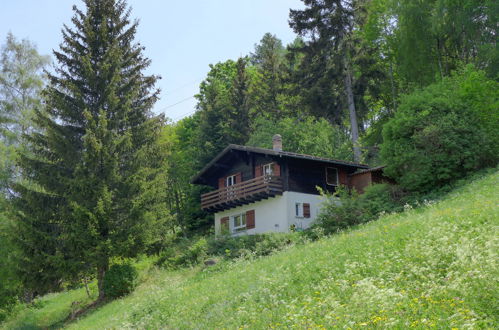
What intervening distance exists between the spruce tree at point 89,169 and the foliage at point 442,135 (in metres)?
14.1

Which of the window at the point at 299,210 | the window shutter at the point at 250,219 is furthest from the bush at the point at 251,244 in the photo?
the window at the point at 299,210

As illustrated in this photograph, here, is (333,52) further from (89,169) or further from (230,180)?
(89,169)

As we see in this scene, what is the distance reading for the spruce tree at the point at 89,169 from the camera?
2658 centimetres

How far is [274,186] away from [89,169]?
1258 cm

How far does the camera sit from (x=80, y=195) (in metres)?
27.0

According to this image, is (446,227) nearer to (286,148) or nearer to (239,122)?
(286,148)

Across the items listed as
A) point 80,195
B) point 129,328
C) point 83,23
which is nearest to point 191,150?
point 83,23

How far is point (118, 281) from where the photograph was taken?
26781 mm

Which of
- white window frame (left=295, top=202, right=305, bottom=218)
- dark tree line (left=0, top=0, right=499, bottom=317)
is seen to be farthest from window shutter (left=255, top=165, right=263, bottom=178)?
dark tree line (left=0, top=0, right=499, bottom=317)

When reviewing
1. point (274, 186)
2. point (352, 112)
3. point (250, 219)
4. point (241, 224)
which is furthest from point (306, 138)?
point (274, 186)

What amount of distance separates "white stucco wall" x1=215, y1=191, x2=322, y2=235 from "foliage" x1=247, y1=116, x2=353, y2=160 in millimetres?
10053

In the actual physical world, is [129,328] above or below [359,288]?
below

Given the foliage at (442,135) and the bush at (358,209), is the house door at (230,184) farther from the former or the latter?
the foliage at (442,135)

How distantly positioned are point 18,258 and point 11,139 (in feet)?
50.9
